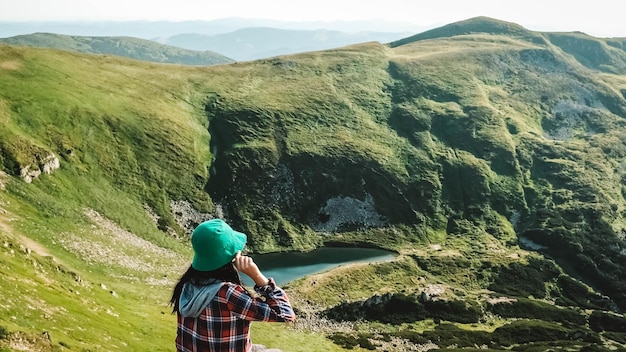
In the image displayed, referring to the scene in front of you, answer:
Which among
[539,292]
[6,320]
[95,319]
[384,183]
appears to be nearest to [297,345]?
[95,319]

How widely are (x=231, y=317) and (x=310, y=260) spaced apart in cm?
12347

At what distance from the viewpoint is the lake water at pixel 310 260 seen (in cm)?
12081

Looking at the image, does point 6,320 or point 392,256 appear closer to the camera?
point 6,320

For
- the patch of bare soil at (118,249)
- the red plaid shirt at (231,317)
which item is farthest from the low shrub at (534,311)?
the red plaid shirt at (231,317)

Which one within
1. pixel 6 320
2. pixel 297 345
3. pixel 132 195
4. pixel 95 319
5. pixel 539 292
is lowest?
pixel 539 292

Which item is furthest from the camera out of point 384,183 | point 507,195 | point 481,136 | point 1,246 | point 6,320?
point 481,136

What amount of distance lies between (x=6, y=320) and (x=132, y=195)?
311ft

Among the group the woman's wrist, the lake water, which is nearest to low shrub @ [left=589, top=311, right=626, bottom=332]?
Result: the lake water

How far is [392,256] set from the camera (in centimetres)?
13812

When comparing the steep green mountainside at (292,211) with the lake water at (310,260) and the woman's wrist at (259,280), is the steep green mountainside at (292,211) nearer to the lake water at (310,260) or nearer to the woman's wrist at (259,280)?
the lake water at (310,260)

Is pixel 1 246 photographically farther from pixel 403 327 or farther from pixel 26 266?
pixel 403 327

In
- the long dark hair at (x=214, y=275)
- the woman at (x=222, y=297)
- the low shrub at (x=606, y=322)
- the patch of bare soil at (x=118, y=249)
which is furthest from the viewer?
the low shrub at (x=606, y=322)

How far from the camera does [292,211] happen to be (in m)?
146

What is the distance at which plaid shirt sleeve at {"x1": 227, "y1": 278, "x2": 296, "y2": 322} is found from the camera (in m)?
8.31
